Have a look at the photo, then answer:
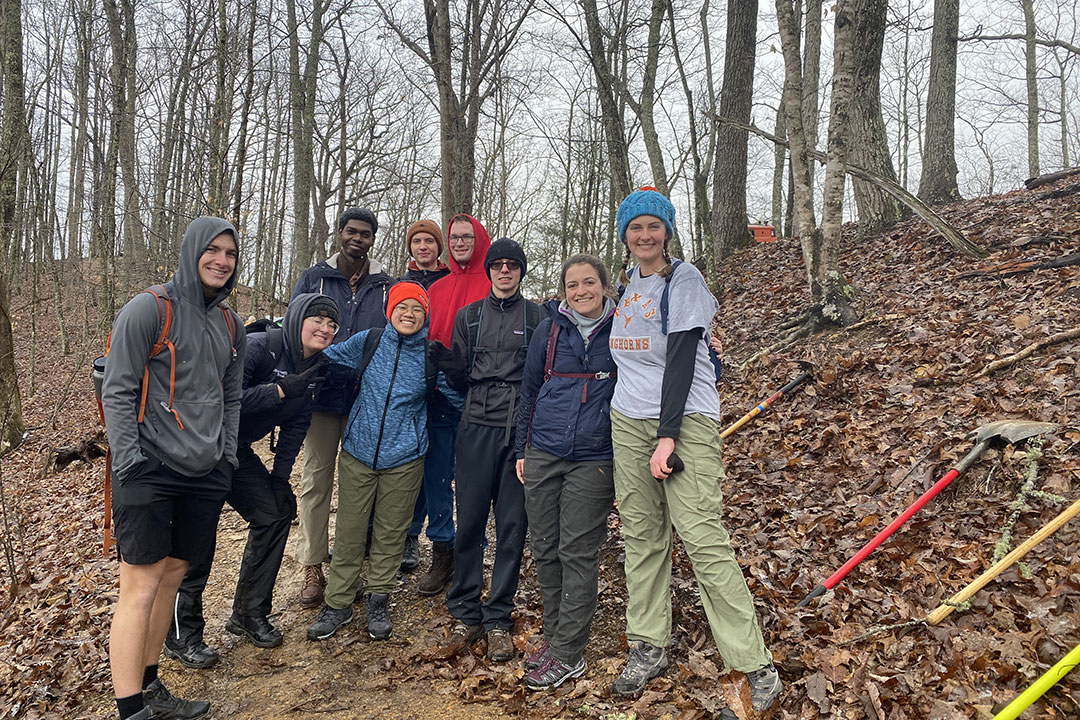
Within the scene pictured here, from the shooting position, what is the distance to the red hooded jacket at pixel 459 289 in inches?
193

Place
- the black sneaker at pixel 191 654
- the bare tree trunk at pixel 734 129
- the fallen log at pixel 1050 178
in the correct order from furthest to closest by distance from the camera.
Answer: the bare tree trunk at pixel 734 129
the fallen log at pixel 1050 178
the black sneaker at pixel 191 654

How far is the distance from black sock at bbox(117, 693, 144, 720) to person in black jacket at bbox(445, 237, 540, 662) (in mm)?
1694

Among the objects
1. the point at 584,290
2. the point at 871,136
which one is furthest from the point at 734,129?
the point at 584,290

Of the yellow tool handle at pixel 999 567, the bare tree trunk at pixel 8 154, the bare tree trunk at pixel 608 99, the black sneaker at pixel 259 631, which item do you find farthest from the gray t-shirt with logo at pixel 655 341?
the bare tree trunk at pixel 8 154

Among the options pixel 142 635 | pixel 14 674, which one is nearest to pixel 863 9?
pixel 142 635

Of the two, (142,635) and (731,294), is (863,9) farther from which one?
(142,635)

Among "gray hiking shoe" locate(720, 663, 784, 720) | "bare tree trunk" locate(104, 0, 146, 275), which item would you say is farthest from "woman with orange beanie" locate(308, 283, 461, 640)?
"bare tree trunk" locate(104, 0, 146, 275)

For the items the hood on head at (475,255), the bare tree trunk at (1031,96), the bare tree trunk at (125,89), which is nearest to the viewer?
the hood on head at (475,255)

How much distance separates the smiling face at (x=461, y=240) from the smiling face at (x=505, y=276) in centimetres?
74

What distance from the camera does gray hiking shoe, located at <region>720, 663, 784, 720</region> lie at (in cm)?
303

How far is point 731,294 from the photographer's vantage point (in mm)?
9711

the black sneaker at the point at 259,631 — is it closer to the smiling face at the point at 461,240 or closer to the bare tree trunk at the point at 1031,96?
the smiling face at the point at 461,240

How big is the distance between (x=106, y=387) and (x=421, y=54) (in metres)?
7.92

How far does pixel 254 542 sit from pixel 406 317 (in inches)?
70.4
